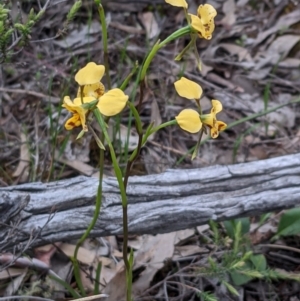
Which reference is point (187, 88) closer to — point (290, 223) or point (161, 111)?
point (290, 223)

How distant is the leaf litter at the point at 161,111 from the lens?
2.20 meters

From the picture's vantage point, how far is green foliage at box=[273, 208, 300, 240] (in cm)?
220

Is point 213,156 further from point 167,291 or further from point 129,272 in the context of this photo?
point 129,272

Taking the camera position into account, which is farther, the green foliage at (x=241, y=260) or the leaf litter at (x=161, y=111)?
the leaf litter at (x=161, y=111)

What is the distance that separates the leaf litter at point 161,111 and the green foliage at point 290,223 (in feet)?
0.35

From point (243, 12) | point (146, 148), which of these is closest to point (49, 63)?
point (146, 148)

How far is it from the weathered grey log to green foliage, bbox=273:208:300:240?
0.45 ft

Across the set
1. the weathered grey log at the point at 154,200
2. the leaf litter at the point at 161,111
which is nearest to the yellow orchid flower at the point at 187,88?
the weathered grey log at the point at 154,200

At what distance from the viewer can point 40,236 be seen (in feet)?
6.21

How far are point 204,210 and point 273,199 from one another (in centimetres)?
24

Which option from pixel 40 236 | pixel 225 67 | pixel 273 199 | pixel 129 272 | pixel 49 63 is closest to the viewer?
pixel 129 272

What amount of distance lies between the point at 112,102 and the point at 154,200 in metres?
0.76

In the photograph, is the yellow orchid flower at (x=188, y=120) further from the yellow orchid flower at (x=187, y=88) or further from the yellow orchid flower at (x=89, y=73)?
the yellow orchid flower at (x=89, y=73)

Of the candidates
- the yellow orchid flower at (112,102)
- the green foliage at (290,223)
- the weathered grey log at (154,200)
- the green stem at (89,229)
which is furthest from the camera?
the green foliage at (290,223)
